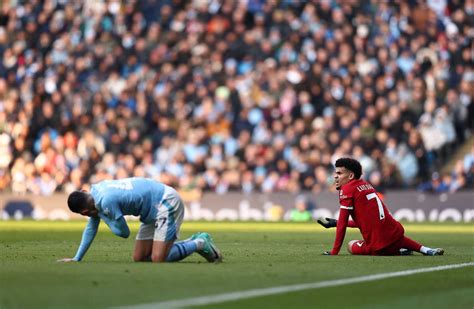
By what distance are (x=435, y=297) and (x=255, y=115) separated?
81.2ft

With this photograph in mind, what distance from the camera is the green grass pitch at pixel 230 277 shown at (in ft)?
31.6

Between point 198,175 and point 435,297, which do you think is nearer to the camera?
point 435,297

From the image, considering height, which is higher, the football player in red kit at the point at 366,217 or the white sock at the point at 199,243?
the football player in red kit at the point at 366,217

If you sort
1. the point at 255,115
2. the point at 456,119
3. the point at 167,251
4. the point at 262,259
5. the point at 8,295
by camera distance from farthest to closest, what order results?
1. the point at 255,115
2. the point at 456,119
3. the point at 262,259
4. the point at 167,251
5. the point at 8,295

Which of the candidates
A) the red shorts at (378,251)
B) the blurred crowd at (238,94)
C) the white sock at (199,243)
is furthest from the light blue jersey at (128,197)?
the blurred crowd at (238,94)

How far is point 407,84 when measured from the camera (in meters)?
33.5

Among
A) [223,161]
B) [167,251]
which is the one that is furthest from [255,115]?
[167,251]

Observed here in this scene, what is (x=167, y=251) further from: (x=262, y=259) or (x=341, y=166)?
(x=341, y=166)

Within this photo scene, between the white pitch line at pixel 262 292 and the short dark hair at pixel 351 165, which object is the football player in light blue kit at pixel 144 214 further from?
the short dark hair at pixel 351 165

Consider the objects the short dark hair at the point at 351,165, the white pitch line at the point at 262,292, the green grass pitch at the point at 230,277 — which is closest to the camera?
the white pitch line at the point at 262,292

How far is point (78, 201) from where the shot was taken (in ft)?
42.0

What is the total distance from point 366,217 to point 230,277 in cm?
433

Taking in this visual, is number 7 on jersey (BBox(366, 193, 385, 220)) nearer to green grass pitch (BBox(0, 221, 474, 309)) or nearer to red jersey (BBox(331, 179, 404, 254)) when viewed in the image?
red jersey (BBox(331, 179, 404, 254))

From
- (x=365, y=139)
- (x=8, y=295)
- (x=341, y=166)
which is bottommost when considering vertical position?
(x=8, y=295)
